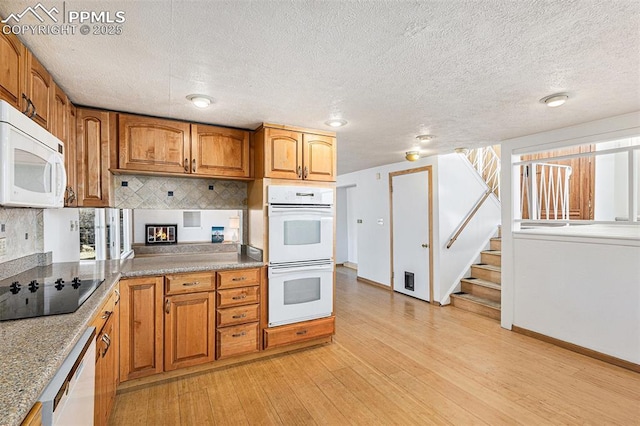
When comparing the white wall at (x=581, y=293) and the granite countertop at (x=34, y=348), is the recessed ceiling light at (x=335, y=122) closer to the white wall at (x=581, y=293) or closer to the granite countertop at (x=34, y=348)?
the granite countertop at (x=34, y=348)

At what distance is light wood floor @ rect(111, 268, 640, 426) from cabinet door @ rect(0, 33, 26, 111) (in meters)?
2.02

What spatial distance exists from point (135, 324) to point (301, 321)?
1.43 m

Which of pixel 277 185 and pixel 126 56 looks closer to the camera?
pixel 126 56

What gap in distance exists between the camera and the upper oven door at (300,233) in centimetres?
293

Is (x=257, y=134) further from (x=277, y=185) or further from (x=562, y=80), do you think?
(x=562, y=80)

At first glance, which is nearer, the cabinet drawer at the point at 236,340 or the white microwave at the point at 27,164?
the white microwave at the point at 27,164

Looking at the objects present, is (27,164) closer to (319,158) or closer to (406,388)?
(319,158)

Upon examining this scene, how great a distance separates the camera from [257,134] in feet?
10.2

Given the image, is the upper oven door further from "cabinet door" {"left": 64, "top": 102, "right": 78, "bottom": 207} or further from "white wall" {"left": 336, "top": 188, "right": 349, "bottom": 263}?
"white wall" {"left": 336, "top": 188, "right": 349, "bottom": 263}

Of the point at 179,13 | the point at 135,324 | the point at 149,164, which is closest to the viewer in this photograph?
the point at 179,13

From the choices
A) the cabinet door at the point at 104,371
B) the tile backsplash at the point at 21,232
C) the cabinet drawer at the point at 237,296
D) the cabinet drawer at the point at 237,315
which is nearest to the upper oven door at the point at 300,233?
the cabinet drawer at the point at 237,296

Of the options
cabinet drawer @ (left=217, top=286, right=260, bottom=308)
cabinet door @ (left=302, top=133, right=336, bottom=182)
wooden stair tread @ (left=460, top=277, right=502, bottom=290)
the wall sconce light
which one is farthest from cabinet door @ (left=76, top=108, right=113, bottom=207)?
wooden stair tread @ (left=460, top=277, right=502, bottom=290)

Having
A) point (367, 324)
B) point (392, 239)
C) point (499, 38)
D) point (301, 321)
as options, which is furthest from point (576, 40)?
point (392, 239)

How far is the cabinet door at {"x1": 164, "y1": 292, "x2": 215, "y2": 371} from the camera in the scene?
8.31 feet
